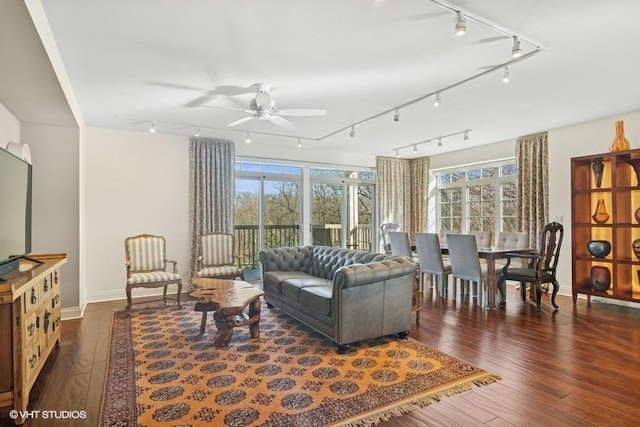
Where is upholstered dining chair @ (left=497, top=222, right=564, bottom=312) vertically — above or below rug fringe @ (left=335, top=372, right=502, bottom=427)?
above

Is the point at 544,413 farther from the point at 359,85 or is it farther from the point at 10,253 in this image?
the point at 10,253

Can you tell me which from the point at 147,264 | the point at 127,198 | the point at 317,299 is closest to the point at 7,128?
the point at 127,198

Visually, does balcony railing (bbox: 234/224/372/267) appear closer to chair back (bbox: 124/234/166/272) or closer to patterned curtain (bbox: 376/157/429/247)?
patterned curtain (bbox: 376/157/429/247)

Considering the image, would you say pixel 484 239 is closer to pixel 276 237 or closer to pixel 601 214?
pixel 601 214

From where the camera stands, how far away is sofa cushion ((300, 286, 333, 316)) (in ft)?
10.6

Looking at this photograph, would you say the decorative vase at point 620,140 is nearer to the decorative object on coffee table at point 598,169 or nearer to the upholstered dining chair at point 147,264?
the decorative object on coffee table at point 598,169

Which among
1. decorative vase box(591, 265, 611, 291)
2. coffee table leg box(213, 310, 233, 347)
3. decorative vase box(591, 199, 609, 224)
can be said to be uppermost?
decorative vase box(591, 199, 609, 224)

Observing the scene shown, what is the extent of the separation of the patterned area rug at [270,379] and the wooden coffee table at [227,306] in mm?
114

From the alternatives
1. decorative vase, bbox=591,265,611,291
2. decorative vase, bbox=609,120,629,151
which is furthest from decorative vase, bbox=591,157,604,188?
decorative vase, bbox=591,265,611,291

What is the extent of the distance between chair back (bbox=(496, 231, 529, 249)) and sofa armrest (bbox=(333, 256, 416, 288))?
2.68 meters

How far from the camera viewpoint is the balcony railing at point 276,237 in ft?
21.0

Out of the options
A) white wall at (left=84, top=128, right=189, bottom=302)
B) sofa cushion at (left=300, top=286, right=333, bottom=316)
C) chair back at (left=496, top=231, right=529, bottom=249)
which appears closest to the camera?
sofa cushion at (left=300, top=286, right=333, bottom=316)

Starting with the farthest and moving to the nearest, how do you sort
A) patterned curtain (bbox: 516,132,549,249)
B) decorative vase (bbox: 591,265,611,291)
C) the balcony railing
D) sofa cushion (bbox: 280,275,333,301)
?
the balcony railing → patterned curtain (bbox: 516,132,549,249) → decorative vase (bbox: 591,265,611,291) → sofa cushion (bbox: 280,275,333,301)

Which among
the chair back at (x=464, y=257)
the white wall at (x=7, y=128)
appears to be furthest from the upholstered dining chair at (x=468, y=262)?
the white wall at (x=7, y=128)
